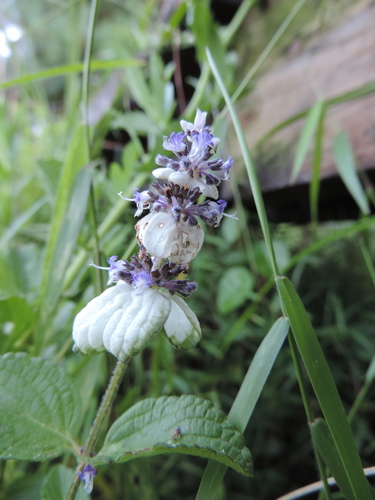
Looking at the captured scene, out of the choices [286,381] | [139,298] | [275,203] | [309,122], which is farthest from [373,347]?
[139,298]

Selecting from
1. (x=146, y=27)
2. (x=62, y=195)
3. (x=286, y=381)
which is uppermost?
(x=146, y=27)

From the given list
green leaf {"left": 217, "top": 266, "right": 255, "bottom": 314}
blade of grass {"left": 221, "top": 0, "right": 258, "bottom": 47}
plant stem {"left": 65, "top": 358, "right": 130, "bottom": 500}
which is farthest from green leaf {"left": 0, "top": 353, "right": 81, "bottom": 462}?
blade of grass {"left": 221, "top": 0, "right": 258, "bottom": 47}

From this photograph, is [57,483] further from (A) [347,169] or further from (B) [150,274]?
(A) [347,169]

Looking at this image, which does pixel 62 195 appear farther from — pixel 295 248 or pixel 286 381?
pixel 295 248

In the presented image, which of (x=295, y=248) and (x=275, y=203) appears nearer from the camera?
(x=275, y=203)

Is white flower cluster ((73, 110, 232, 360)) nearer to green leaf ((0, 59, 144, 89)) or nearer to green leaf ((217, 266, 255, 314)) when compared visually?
green leaf ((0, 59, 144, 89))

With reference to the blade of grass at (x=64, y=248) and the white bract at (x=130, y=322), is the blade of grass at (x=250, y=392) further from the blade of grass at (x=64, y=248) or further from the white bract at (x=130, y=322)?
the blade of grass at (x=64, y=248)
